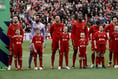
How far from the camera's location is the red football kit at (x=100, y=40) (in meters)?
18.0

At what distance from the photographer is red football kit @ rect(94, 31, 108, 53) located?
18016mm

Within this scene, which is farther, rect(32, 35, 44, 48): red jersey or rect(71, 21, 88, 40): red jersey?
rect(71, 21, 88, 40): red jersey

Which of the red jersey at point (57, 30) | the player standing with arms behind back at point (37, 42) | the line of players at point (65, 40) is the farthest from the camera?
the red jersey at point (57, 30)

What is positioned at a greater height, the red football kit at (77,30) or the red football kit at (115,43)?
the red football kit at (77,30)

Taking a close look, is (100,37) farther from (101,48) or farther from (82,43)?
(82,43)

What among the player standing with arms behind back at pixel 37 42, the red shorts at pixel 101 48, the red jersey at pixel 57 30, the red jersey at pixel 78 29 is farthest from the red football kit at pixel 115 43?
the player standing with arms behind back at pixel 37 42

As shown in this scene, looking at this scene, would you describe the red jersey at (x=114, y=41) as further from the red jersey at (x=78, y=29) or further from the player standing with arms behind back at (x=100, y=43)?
the red jersey at (x=78, y=29)

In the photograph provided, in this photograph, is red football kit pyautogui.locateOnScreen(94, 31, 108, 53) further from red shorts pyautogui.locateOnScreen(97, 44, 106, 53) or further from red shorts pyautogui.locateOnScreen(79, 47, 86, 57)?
red shorts pyautogui.locateOnScreen(79, 47, 86, 57)

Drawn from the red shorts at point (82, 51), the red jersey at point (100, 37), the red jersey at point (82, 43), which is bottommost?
the red shorts at point (82, 51)

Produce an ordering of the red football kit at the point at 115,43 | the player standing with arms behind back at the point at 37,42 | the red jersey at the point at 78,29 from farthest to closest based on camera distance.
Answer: the red football kit at the point at 115,43 → the red jersey at the point at 78,29 → the player standing with arms behind back at the point at 37,42

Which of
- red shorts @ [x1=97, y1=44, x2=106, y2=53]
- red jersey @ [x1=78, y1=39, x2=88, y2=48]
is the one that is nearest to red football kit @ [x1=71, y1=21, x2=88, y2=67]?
red jersey @ [x1=78, y1=39, x2=88, y2=48]

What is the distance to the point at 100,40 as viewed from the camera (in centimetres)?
1805

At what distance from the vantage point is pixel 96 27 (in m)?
18.4

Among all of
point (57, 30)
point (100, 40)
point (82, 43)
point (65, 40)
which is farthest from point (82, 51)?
point (57, 30)
